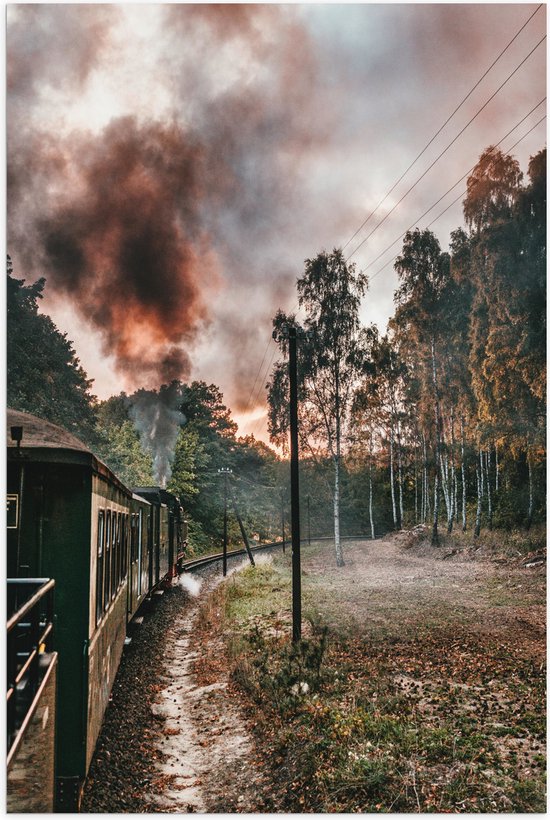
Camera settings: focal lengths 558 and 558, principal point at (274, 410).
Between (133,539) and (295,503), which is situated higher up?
(295,503)

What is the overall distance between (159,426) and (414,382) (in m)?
15.9

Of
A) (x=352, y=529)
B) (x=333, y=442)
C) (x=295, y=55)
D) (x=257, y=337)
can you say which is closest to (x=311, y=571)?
(x=333, y=442)

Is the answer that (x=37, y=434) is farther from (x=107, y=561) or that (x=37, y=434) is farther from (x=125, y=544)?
(x=125, y=544)

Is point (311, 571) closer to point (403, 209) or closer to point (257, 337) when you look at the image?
point (257, 337)

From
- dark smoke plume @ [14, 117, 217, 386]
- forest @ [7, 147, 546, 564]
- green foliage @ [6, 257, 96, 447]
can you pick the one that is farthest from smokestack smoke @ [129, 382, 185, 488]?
dark smoke plume @ [14, 117, 217, 386]

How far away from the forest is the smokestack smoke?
106 millimetres

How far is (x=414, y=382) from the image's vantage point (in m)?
20.7

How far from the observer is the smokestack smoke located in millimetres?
29562

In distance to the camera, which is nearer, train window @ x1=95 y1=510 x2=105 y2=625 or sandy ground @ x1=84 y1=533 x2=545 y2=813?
train window @ x1=95 y1=510 x2=105 y2=625

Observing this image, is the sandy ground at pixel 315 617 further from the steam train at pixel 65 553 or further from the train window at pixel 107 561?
the train window at pixel 107 561

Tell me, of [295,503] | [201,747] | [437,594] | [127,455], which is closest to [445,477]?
[437,594]

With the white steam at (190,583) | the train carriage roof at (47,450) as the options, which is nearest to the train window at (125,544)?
the train carriage roof at (47,450)

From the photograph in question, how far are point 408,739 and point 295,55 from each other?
7.50 metres

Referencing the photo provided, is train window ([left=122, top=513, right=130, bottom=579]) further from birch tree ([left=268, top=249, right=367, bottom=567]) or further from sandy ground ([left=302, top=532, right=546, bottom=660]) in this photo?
birch tree ([left=268, top=249, right=367, bottom=567])
